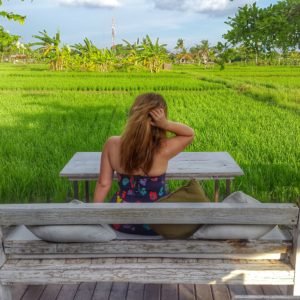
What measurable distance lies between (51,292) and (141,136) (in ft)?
3.32

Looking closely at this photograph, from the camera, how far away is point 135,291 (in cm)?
242

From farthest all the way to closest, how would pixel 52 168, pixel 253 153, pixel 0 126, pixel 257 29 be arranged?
pixel 0 126
pixel 253 153
pixel 52 168
pixel 257 29

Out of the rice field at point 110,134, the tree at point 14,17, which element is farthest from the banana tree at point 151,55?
the tree at point 14,17

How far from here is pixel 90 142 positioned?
270 inches

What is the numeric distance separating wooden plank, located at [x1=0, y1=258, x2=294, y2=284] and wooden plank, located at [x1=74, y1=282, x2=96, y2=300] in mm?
590

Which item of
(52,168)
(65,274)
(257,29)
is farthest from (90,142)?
(65,274)

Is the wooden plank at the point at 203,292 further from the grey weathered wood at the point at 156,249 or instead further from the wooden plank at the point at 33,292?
the wooden plank at the point at 33,292

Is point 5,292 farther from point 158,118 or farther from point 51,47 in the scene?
point 51,47

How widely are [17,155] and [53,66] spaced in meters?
33.4

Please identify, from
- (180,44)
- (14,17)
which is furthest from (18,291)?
(180,44)

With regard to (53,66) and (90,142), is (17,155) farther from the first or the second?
(53,66)

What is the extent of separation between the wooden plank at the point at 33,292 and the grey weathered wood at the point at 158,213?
839mm

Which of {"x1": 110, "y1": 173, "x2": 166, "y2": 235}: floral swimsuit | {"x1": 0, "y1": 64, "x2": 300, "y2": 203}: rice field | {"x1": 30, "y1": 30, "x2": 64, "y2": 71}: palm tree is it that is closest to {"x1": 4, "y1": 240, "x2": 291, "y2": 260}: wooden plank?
{"x1": 110, "y1": 173, "x2": 166, "y2": 235}: floral swimsuit

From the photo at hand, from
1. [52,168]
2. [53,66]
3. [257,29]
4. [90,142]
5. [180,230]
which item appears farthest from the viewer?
[53,66]
